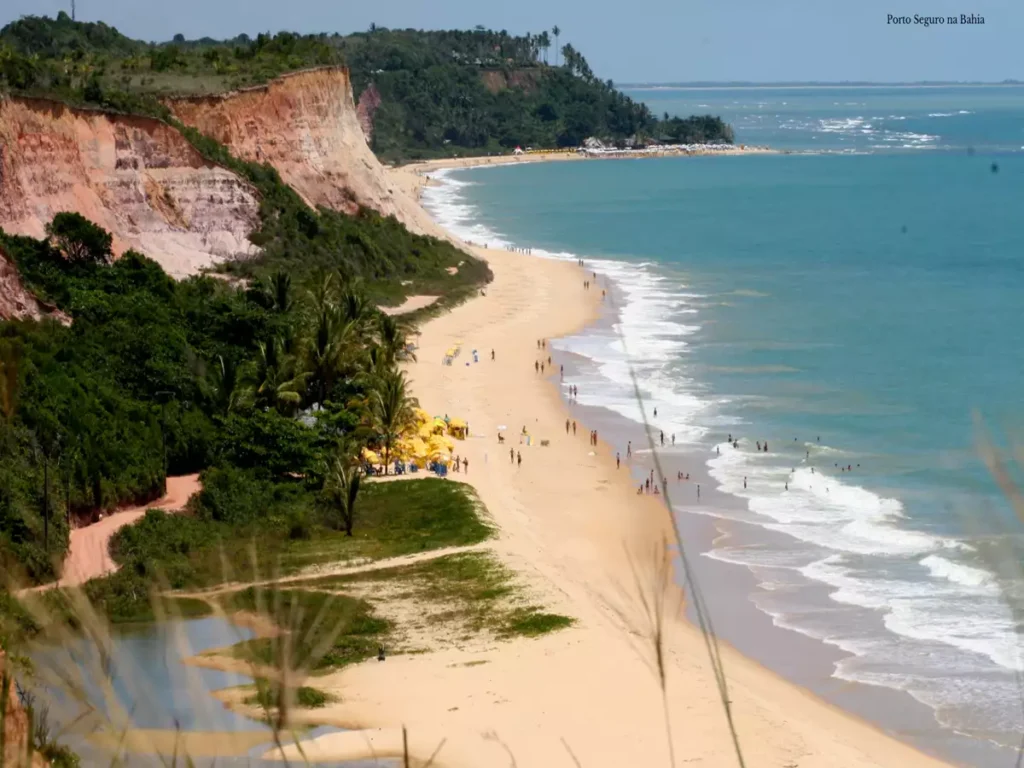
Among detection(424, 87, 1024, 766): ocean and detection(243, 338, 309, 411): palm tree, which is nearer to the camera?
detection(424, 87, 1024, 766): ocean

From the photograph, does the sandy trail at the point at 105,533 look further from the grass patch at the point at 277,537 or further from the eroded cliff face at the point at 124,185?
the eroded cliff face at the point at 124,185

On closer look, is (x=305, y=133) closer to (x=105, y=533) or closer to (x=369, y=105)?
(x=105, y=533)

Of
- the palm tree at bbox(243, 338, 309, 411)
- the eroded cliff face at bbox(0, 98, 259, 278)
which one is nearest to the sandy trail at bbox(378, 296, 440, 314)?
the eroded cliff face at bbox(0, 98, 259, 278)

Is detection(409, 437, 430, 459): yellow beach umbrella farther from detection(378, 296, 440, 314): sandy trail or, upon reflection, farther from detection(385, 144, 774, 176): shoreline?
detection(385, 144, 774, 176): shoreline

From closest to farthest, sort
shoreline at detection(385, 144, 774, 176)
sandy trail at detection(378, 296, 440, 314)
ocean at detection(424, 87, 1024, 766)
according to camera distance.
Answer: ocean at detection(424, 87, 1024, 766), sandy trail at detection(378, 296, 440, 314), shoreline at detection(385, 144, 774, 176)

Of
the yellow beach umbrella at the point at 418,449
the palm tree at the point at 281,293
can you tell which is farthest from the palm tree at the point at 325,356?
the palm tree at the point at 281,293
